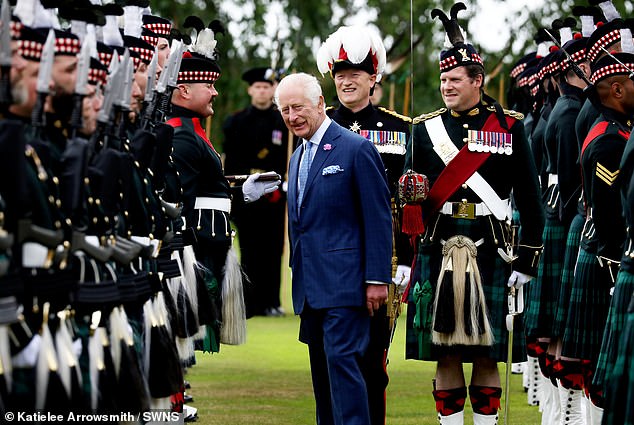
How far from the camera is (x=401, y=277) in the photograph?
719 cm

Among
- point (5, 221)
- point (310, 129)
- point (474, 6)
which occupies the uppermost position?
point (474, 6)

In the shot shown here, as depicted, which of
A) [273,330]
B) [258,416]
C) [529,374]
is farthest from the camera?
[273,330]

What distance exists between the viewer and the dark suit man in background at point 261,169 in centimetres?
1332

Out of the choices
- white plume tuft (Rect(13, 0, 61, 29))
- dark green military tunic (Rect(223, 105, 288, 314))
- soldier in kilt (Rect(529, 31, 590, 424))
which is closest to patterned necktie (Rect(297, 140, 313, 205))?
white plume tuft (Rect(13, 0, 61, 29))

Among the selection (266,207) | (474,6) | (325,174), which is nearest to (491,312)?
(325,174)

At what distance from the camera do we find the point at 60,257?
15.6 ft

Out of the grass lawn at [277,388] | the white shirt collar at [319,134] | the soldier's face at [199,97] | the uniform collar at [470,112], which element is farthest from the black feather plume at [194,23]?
the grass lawn at [277,388]

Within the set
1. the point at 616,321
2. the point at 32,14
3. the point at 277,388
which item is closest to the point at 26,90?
the point at 32,14

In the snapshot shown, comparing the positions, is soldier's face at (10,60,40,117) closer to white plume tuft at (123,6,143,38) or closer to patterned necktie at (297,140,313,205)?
white plume tuft at (123,6,143,38)

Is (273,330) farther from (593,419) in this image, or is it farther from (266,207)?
(593,419)

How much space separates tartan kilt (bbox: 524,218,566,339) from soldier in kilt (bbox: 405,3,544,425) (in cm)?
121

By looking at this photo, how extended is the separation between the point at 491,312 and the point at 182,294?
5.37ft

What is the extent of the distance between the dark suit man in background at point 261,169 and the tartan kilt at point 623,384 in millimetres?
8051

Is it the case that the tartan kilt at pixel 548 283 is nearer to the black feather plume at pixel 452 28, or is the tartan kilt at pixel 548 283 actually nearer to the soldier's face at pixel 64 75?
the black feather plume at pixel 452 28
